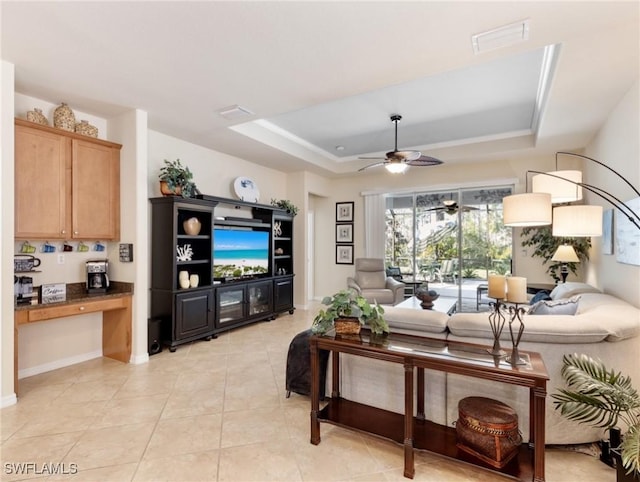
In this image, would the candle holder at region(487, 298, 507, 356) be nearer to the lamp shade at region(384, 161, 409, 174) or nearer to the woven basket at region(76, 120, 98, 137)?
the lamp shade at region(384, 161, 409, 174)

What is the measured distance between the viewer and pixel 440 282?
6.53 metres

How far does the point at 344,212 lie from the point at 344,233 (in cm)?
46

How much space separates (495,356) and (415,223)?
16.7ft

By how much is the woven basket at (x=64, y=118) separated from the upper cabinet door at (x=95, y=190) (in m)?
0.15

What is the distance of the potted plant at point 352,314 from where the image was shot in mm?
2230

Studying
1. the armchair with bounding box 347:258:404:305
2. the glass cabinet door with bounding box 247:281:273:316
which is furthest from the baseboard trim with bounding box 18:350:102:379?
the armchair with bounding box 347:258:404:305

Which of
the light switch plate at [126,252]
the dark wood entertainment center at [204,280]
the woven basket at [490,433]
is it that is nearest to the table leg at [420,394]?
the woven basket at [490,433]

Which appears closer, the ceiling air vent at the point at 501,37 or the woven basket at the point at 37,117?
the ceiling air vent at the point at 501,37

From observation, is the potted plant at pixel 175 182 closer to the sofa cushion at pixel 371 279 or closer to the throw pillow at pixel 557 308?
the sofa cushion at pixel 371 279

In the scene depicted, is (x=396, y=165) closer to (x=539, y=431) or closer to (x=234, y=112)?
(x=234, y=112)

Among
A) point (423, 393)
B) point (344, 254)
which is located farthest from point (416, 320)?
point (344, 254)

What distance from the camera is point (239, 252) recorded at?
17.0 feet

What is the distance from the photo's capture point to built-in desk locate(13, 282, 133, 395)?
3.00 meters

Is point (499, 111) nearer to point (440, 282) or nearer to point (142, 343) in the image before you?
point (440, 282)
